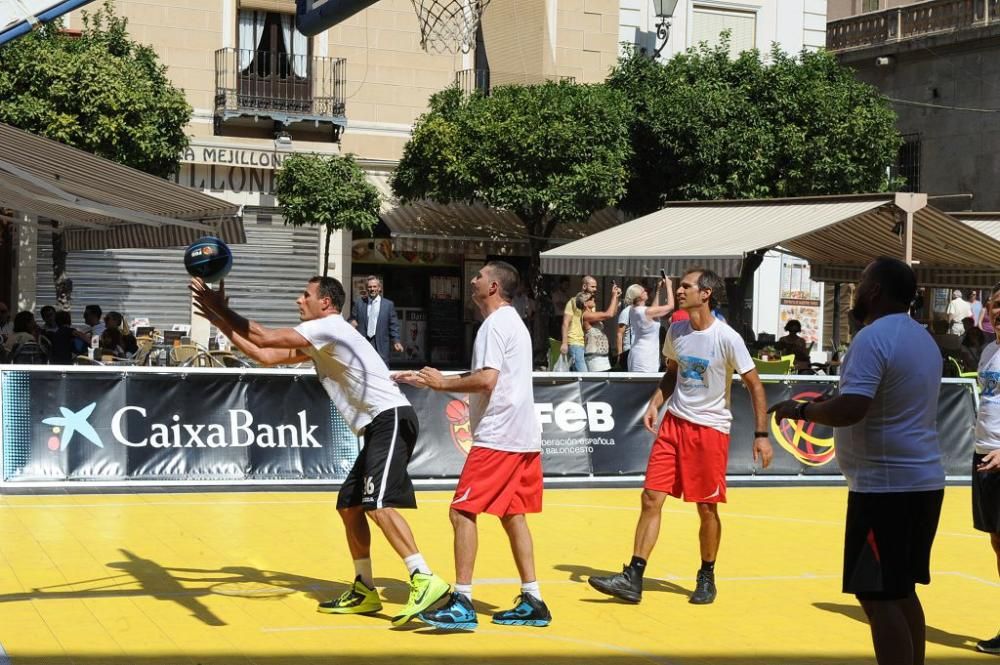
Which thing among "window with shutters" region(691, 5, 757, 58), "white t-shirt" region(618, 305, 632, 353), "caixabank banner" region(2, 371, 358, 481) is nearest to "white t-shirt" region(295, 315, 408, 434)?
"caixabank banner" region(2, 371, 358, 481)

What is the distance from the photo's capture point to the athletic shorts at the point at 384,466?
7.53 metres

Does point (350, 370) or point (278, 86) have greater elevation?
point (278, 86)

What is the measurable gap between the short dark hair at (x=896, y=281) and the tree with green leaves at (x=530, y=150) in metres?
23.0

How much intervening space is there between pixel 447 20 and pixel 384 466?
5.14 meters

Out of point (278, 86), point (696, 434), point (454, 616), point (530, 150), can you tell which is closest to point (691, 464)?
point (696, 434)

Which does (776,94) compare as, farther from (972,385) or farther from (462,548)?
(462,548)

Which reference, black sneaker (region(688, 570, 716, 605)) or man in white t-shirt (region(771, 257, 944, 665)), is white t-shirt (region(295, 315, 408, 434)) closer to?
black sneaker (region(688, 570, 716, 605))

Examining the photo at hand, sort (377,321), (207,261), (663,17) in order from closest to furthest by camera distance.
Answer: (207,261) < (377,321) < (663,17)

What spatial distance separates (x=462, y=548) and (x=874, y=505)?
2.49 m

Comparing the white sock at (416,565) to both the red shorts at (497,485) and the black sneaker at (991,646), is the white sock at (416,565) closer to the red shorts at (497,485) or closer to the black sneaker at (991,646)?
the red shorts at (497,485)

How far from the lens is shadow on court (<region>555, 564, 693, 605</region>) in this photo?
847cm

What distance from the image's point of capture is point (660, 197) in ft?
102

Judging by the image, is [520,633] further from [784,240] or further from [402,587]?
[784,240]

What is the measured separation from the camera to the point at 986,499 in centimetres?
766
